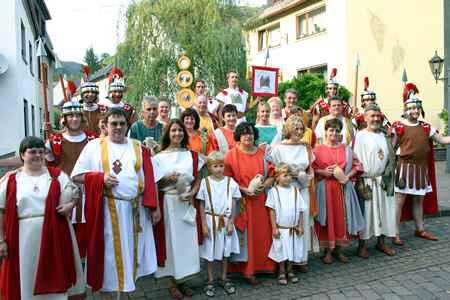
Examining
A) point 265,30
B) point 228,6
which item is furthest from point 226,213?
point 265,30

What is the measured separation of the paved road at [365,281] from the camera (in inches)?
184

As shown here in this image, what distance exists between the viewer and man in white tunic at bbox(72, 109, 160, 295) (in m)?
4.07

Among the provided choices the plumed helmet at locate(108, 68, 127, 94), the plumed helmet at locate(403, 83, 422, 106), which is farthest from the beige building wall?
the plumed helmet at locate(108, 68, 127, 94)

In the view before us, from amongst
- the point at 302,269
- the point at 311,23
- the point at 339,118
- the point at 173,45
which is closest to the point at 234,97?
the point at 339,118

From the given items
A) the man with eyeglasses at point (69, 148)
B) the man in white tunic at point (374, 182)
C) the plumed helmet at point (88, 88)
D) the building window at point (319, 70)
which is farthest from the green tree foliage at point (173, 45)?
the man with eyeglasses at point (69, 148)

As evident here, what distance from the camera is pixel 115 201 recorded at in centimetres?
415

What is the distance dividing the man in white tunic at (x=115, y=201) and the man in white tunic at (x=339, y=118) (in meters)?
2.96

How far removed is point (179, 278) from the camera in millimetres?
4641

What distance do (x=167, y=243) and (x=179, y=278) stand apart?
0.36 metres

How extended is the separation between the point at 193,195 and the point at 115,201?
87 centimetres

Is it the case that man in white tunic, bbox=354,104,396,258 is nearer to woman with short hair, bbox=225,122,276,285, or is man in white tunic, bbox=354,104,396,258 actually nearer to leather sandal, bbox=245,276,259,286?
woman with short hair, bbox=225,122,276,285

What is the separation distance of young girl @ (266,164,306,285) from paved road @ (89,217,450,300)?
0.28 metres

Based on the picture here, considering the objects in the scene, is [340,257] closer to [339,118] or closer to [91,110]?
[339,118]

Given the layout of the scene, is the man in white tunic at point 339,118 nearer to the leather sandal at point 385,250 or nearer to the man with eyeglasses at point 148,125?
the leather sandal at point 385,250
